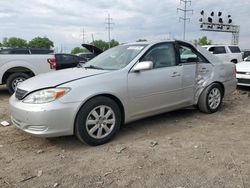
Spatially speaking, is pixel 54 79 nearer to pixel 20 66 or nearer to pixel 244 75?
pixel 20 66

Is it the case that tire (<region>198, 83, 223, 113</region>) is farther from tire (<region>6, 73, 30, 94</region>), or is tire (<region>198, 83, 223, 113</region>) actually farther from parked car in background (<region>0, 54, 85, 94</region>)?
tire (<region>6, 73, 30, 94</region>)

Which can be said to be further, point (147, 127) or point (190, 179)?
point (147, 127)

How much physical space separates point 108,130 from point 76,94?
0.77m

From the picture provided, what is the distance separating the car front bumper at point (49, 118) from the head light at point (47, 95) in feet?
0.21

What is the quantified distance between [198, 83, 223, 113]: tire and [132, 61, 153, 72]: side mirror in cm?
173

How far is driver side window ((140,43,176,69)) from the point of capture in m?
4.80

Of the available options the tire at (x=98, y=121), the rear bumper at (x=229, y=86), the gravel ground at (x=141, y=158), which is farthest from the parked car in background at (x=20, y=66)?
the rear bumper at (x=229, y=86)

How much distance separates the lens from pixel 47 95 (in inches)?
150

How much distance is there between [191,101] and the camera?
5.46m

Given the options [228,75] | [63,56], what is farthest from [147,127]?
[63,56]

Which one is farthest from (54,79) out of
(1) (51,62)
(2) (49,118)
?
(1) (51,62)

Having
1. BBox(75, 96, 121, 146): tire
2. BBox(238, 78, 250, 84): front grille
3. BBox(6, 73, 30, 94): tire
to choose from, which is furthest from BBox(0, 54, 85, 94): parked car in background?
BBox(238, 78, 250, 84): front grille

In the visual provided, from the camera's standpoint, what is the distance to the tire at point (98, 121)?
3.91 m

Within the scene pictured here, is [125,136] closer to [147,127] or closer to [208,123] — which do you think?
[147,127]
